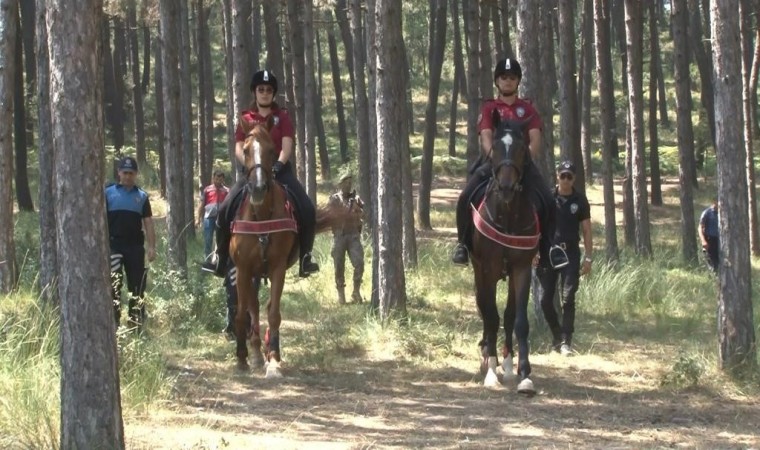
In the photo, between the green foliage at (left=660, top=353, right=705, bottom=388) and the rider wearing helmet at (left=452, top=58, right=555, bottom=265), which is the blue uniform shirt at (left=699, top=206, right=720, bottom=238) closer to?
the green foliage at (left=660, top=353, right=705, bottom=388)

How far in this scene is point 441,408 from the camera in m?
10.5

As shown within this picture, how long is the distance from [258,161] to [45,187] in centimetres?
392

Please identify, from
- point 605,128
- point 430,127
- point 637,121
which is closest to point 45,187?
point 637,121

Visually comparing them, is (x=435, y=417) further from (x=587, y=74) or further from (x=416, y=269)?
(x=587, y=74)

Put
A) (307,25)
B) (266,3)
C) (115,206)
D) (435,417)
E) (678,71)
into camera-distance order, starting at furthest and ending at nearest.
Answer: (266,3) → (307,25) → (678,71) → (115,206) → (435,417)

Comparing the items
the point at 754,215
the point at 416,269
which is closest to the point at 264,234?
the point at 416,269

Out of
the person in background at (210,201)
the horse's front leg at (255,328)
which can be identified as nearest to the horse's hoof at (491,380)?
the horse's front leg at (255,328)

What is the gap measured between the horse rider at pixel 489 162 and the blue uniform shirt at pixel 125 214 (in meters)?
4.30

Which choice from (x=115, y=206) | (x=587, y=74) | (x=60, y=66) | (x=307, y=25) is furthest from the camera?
(x=587, y=74)

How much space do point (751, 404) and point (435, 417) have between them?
3.20 m

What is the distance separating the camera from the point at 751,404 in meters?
10.8

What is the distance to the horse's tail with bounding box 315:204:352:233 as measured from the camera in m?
13.2

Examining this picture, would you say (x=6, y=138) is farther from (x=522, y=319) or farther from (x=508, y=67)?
(x=522, y=319)

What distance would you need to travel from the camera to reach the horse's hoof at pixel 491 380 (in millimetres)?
11492
